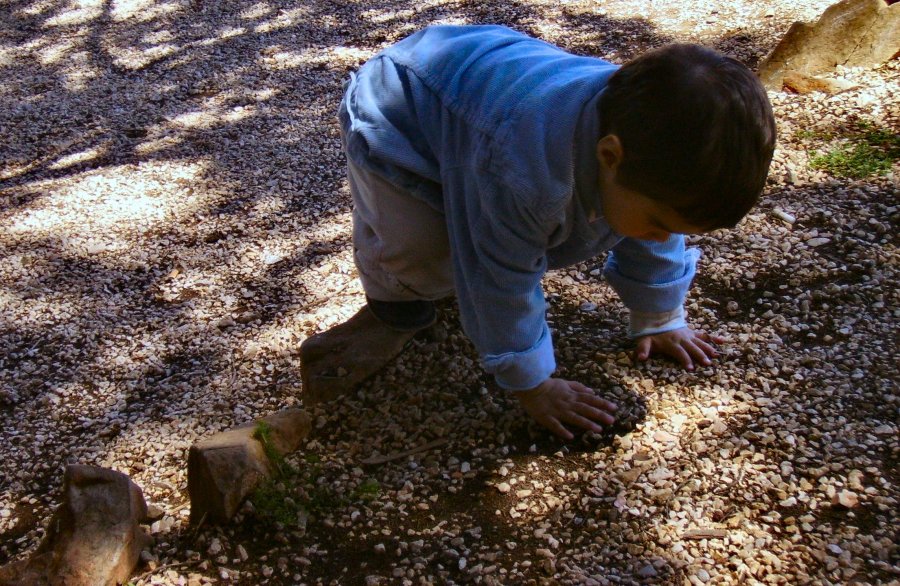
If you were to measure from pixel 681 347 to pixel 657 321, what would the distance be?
0.09 m

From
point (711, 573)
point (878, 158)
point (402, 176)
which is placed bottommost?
point (711, 573)

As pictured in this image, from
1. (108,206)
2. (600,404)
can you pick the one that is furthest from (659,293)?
(108,206)

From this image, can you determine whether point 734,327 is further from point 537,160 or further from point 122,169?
point 122,169

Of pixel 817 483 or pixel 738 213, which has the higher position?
pixel 738 213

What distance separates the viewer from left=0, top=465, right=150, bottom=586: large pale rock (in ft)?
6.05

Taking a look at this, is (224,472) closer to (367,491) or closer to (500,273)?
(367,491)

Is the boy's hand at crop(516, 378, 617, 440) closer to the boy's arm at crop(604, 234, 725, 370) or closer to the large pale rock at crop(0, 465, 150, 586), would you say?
the boy's arm at crop(604, 234, 725, 370)

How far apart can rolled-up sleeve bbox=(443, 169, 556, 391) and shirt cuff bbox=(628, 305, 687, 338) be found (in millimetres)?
407

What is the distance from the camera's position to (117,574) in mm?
1894

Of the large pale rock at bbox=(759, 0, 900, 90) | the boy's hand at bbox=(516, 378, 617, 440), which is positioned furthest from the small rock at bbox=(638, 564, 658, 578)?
the large pale rock at bbox=(759, 0, 900, 90)

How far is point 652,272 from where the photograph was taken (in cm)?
220

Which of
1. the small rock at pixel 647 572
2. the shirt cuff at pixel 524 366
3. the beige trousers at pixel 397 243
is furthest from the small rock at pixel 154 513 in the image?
the small rock at pixel 647 572

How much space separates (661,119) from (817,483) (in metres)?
0.95

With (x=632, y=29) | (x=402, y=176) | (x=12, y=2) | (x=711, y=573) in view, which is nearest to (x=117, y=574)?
(x=402, y=176)
